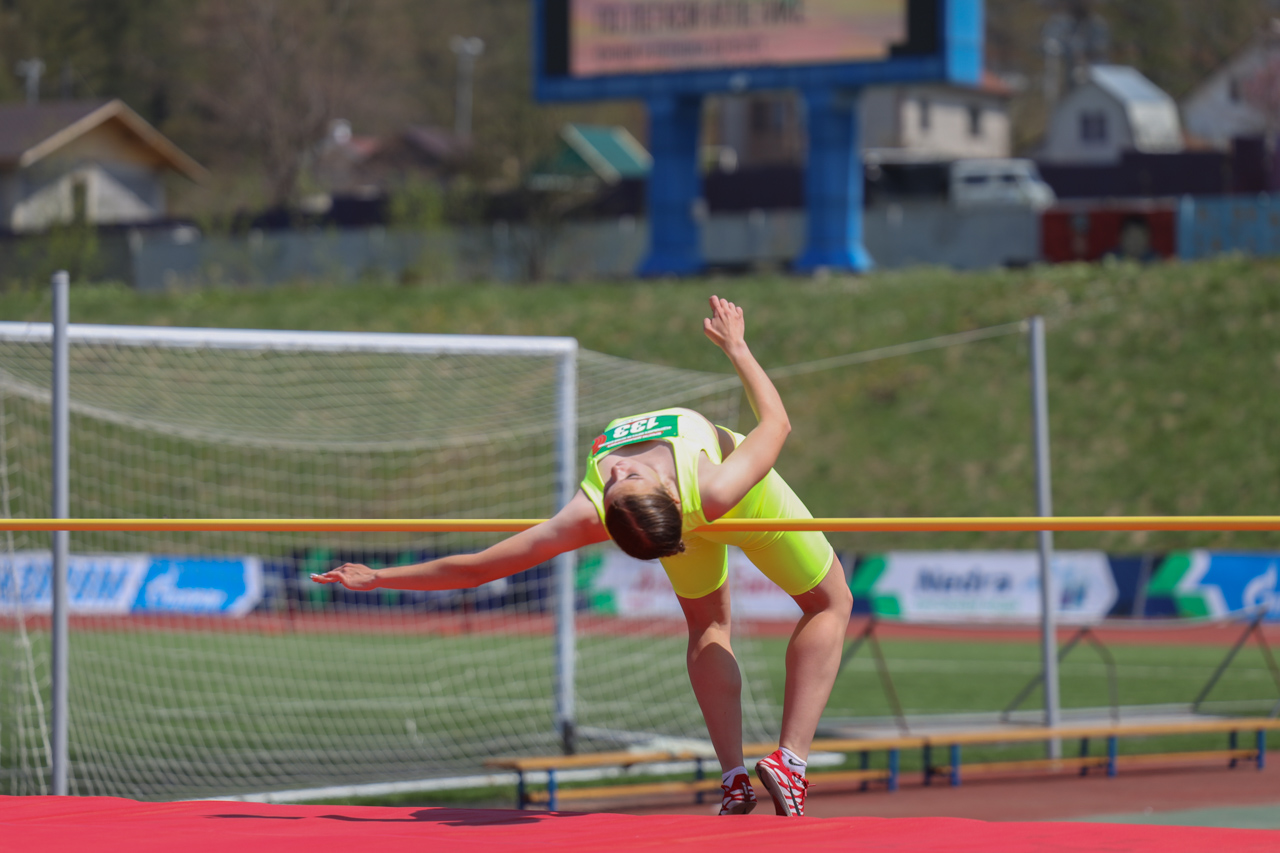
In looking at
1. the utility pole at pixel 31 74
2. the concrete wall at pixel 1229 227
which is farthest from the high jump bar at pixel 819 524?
the utility pole at pixel 31 74

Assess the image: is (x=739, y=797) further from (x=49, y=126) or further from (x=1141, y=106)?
(x=1141, y=106)

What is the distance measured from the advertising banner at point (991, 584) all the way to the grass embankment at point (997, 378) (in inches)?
142

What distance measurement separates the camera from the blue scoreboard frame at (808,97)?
25281 mm

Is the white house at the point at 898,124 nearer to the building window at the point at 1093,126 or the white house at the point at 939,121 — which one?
the white house at the point at 939,121

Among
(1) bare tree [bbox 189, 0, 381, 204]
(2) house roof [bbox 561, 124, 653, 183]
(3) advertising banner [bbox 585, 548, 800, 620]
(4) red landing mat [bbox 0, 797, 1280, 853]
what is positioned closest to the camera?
(4) red landing mat [bbox 0, 797, 1280, 853]

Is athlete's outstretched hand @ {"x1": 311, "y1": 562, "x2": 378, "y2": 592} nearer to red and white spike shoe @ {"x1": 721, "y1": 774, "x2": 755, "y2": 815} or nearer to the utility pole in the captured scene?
red and white spike shoe @ {"x1": 721, "y1": 774, "x2": 755, "y2": 815}

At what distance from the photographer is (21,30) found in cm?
6391

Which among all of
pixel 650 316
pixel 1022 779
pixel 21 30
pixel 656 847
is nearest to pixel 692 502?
pixel 656 847

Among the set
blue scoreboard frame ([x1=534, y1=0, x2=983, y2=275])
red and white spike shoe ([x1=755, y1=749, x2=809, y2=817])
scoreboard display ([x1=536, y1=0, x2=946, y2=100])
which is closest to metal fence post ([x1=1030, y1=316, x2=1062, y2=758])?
red and white spike shoe ([x1=755, y1=749, x2=809, y2=817])

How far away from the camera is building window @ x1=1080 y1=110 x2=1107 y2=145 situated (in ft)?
200

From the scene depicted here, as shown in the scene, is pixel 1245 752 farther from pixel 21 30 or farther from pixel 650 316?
pixel 21 30

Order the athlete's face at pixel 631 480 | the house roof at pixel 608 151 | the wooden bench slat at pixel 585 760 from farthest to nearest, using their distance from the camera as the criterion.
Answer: the house roof at pixel 608 151
the wooden bench slat at pixel 585 760
the athlete's face at pixel 631 480

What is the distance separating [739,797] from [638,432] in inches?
52.7

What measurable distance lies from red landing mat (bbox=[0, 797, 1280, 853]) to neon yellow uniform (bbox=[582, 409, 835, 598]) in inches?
32.3
